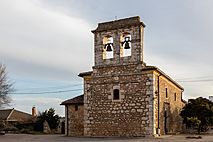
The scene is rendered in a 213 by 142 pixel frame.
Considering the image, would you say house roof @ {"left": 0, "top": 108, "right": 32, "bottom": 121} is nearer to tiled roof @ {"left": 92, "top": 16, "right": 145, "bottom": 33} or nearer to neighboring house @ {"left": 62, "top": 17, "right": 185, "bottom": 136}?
neighboring house @ {"left": 62, "top": 17, "right": 185, "bottom": 136}

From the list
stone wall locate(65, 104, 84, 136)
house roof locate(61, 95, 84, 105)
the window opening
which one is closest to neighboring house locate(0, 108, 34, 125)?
house roof locate(61, 95, 84, 105)

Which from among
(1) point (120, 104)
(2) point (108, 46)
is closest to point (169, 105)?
(1) point (120, 104)

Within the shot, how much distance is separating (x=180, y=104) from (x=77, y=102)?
13.1 metres

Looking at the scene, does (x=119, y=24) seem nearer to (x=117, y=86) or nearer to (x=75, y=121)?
(x=117, y=86)

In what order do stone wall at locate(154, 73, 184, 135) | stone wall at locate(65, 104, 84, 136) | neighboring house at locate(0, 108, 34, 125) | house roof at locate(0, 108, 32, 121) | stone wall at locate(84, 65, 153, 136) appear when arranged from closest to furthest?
stone wall at locate(84, 65, 153, 136) < stone wall at locate(154, 73, 184, 135) < stone wall at locate(65, 104, 84, 136) < neighboring house at locate(0, 108, 34, 125) < house roof at locate(0, 108, 32, 121)

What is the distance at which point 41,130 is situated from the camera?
38438mm

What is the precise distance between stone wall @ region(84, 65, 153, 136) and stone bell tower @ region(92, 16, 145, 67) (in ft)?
2.02

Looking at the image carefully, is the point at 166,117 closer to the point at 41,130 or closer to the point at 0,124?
the point at 41,130

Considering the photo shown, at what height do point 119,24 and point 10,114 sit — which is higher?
point 119,24

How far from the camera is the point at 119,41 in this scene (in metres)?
25.3

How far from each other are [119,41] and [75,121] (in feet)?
26.4

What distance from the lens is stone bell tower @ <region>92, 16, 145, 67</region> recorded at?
2466cm

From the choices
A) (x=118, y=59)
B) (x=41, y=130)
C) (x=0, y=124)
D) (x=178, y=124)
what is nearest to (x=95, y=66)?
(x=118, y=59)

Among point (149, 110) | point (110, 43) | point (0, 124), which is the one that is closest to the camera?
point (149, 110)
